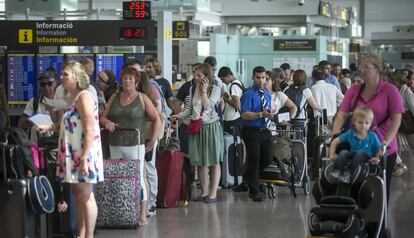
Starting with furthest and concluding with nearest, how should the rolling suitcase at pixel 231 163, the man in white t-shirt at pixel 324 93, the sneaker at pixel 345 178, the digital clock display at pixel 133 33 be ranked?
the man in white t-shirt at pixel 324 93 → the digital clock display at pixel 133 33 → the rolling suitcase at pixel 231 163 → the sneaker at pixel 345 178

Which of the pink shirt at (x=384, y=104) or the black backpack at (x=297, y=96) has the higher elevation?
the pink shirt at (x=384, y=104)

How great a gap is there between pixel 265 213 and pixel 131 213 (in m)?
2.00

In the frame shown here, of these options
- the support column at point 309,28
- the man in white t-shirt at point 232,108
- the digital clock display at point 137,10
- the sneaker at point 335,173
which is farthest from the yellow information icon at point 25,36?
the support column at point 309,28

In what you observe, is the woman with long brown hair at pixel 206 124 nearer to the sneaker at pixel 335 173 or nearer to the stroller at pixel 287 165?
the stroller at pixel 287 165

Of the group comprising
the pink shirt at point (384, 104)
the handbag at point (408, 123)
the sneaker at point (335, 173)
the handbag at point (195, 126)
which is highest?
the pink shirt at point (384, 104)

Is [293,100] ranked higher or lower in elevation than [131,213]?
higher

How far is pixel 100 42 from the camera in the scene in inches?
514

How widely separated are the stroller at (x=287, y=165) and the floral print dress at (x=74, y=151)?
14.1ft

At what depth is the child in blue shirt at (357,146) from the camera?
667 centimetres

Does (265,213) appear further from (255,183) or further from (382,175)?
(382,175)

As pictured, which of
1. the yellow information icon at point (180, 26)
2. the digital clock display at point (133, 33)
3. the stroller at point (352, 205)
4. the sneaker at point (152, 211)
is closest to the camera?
the stroller at point (352, 205)

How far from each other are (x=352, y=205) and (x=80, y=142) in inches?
92.4

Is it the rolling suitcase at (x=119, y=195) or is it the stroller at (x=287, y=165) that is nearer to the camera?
the rolling suitcase at (x=119, y=195)

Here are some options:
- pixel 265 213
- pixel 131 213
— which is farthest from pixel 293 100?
pixel 131 213
